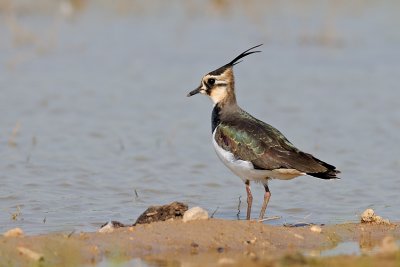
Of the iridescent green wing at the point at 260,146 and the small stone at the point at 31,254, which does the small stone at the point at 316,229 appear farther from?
the small stone at the point at 31,254

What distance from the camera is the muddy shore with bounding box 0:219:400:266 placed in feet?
21.3

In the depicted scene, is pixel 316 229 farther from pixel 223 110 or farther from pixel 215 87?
pixel 215 87

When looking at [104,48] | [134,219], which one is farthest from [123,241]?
[104,48]

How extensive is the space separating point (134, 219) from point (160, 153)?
2668mm

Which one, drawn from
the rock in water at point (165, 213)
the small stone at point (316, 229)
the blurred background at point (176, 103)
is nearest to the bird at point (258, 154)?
the small stone at point (316, 229)

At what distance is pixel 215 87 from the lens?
8.85m

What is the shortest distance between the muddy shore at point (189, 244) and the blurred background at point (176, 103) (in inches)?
39.9

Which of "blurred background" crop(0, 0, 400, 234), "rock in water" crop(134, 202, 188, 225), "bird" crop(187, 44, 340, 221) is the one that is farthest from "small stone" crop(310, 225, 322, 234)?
"rock in water" crop(134, 202, 188, 225)

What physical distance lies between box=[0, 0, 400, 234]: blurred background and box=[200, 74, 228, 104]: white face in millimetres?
1085

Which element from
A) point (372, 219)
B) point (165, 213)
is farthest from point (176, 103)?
point (372, 219)

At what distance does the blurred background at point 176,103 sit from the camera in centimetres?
936

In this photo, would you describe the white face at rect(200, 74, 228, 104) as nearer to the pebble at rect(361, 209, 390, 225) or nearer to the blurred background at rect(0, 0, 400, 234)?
the blurred background at rect(0, 0, 400, 234)

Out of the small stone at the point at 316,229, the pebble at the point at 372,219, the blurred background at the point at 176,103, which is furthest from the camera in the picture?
the blurred background at the point at 176,103

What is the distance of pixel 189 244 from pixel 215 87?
228cm
